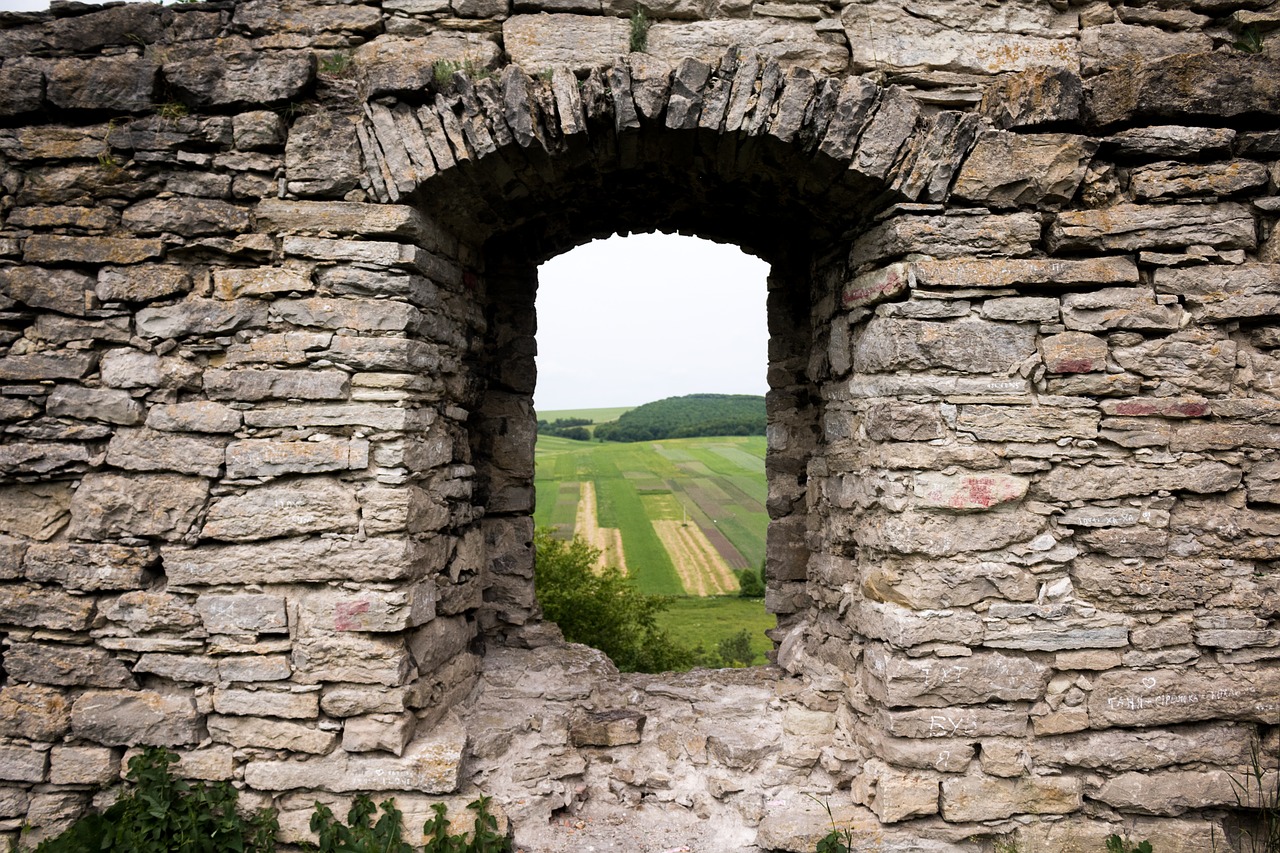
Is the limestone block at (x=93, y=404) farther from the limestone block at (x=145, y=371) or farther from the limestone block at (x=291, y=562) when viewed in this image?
the limestone block at (x=291, y=562)

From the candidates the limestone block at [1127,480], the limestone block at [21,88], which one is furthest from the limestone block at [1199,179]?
the limestone block at [21,88]

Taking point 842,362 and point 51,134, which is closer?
point 51,134

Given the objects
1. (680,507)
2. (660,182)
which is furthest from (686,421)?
(660,182)

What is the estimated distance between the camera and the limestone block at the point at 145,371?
3.25 m

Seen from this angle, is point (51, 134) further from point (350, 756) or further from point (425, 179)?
point (350, 756)

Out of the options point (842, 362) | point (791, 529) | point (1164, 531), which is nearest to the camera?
point (1164, 531)

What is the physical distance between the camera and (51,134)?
3.29 meters

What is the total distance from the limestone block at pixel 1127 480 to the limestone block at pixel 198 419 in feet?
12.4

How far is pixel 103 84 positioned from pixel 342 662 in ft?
9.69

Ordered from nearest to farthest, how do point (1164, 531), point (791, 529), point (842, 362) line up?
point (1164, 531)
point (842, 362)
point (791, 529)

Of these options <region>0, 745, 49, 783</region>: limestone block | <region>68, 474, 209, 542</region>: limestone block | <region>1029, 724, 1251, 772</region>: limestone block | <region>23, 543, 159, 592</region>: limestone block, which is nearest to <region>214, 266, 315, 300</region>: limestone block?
<region>68, 474, 209, 542</region>: limestone block

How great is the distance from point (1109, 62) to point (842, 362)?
189 centimetres

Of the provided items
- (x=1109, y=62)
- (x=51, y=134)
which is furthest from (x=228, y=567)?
(x=1109, y=62)

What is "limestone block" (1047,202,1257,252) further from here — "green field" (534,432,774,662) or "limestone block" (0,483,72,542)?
"green field" (534,432,774,662)
